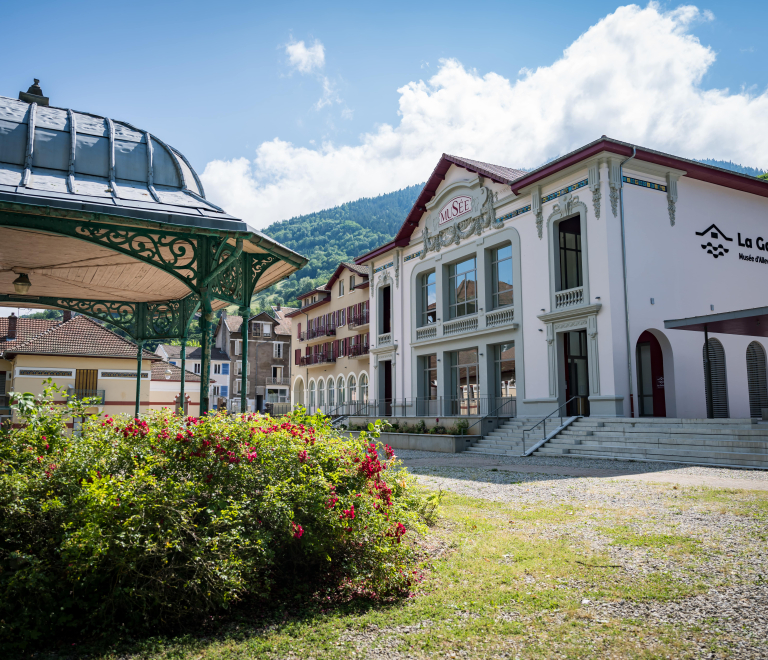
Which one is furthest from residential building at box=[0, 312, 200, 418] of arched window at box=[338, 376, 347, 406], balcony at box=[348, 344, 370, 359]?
arched window at box=[338, 376, 347, 406]

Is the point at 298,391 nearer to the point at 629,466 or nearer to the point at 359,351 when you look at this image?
the point at 359,351

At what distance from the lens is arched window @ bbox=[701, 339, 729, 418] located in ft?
76.1

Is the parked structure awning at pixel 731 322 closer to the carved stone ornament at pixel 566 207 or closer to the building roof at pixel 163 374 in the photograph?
the carved stone ornament at pixel 566 207

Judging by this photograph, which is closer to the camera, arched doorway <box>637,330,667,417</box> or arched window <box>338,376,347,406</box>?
arched doorway <box>637,330,667,417</box>

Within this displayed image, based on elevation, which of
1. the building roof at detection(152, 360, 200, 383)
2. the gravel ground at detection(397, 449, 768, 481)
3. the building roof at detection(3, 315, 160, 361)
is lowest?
the gravel ground at detection(397, 449, 768, 481)

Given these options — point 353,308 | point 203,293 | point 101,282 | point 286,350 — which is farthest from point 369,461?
point 286,350

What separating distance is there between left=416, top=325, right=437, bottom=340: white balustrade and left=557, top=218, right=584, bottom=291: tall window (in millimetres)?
7821

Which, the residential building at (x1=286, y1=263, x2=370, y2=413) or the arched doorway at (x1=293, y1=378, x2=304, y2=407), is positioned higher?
the residential building at (x1=286, y1=263, x2=370, y2=413)

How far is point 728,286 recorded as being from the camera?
80.1 ft

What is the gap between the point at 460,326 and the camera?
94.2 feet

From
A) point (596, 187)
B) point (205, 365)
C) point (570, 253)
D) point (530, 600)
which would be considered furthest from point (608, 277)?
point (530, 600)

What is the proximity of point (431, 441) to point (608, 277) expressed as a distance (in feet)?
29.3

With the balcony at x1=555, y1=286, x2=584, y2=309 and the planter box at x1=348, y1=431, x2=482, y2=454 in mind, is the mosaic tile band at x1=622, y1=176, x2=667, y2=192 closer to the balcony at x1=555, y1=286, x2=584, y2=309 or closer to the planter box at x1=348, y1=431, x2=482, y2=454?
the balcony at x1=555, y1=286, x2=584, y2=309

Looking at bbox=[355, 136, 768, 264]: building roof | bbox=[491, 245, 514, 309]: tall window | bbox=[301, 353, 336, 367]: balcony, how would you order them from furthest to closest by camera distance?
bbox=[301, 353, 336, 367]: balcony → bbox=[491, 245, 514, 309]: tall window → bbox=[355, 136, 768, 264]: building roof
